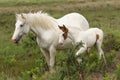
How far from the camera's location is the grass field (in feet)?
23.1

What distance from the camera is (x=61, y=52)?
11.6m

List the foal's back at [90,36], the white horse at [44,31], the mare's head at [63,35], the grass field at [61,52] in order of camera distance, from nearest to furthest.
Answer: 1. the grass field at [61,52]
2. the mare's head at [63,35]
3. the foal's back at [90,36]
4. the white horse at [44,31]

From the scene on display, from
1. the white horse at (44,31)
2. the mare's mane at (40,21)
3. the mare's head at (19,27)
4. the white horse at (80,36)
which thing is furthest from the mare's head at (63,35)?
the mare's head at (19,27)

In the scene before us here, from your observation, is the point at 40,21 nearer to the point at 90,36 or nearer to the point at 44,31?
the point at 44,31

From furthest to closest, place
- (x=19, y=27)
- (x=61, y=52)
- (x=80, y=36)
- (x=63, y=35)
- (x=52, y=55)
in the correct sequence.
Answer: (x=61, y=52), (x=52, y=55), (x=19, y=27), (x=80, y=36), (x=63, y=35)

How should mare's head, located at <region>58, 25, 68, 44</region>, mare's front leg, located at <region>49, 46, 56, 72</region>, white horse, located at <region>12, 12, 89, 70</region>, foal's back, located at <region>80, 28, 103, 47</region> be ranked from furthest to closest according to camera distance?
mare's front leg, located at <region>49, 46, 56, 72</region> → white horse, located at <region>12, 12, 89, 70</region> → foal's back, located at <region>80, 28, 103, 47</region> → mare's head, located at <region>58, 25, 68, 44</region>

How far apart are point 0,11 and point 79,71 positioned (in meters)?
17.4

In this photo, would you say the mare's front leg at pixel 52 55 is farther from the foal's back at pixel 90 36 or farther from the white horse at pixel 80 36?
the foal's back at pixel 90 36

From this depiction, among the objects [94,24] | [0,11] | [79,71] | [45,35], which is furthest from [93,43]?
[0,11]

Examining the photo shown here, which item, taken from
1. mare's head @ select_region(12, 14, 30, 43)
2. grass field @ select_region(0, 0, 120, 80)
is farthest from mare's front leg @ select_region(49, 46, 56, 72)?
mare's head @ select_region(12, 14, 30, 43)

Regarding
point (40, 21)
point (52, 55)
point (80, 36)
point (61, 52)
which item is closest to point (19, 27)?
point (40, 21)

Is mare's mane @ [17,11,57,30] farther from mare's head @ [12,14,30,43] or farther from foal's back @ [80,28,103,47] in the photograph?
foal's back @ [80,28,103,47]

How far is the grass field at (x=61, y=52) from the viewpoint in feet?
23.1

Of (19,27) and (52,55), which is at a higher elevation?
(19,27)
